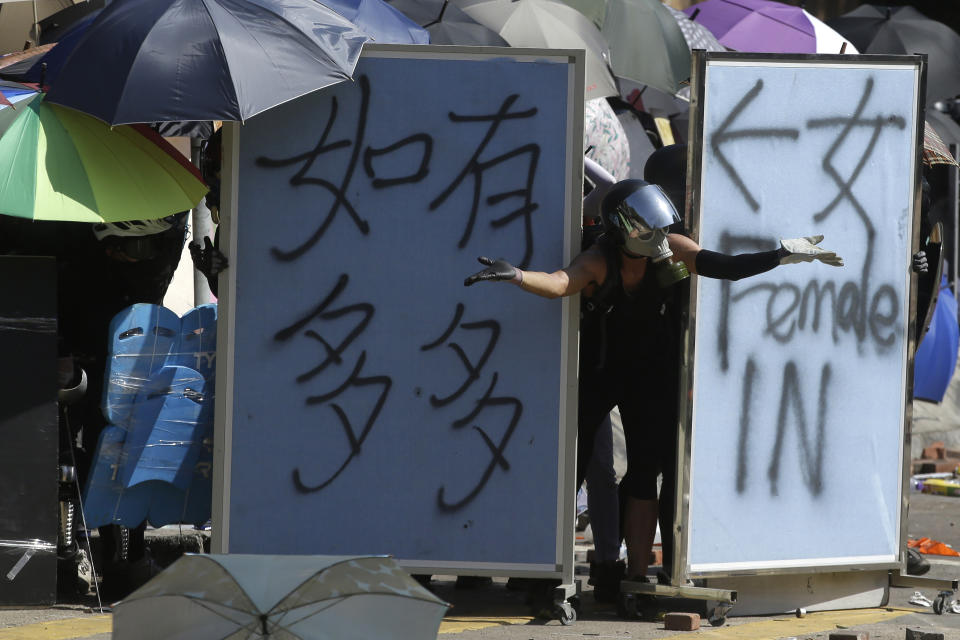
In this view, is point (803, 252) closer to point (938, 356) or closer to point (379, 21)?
point (379, 21)

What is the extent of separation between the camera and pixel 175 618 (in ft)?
12.8

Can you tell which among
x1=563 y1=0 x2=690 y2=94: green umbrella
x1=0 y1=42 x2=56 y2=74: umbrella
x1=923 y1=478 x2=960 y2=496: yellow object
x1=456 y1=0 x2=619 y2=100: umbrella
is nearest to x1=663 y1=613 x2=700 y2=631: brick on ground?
x1=0 y1=42 x2=56 y2=74: umbrella

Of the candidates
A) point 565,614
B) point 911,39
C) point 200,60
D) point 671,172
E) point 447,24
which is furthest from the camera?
point 911,39

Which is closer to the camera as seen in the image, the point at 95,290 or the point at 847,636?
the point at 847,636

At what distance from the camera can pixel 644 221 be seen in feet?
18.3

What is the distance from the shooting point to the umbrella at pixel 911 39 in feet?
41.6

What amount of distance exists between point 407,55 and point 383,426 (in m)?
1.41

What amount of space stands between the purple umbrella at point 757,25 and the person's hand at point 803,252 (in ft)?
21.5

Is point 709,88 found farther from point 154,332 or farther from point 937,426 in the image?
point 937,426

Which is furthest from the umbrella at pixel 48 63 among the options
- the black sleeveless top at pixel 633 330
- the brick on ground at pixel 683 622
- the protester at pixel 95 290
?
the brick on ground at pixel 683 622

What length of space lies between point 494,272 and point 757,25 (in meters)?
7.72

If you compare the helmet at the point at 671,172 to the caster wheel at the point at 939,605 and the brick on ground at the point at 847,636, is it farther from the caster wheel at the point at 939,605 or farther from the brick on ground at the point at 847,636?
the brick on ground at the point at 847,636

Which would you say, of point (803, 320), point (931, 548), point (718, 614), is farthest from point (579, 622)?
point (931, 548)

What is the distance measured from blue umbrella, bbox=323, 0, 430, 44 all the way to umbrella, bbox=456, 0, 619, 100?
6.16 ft
